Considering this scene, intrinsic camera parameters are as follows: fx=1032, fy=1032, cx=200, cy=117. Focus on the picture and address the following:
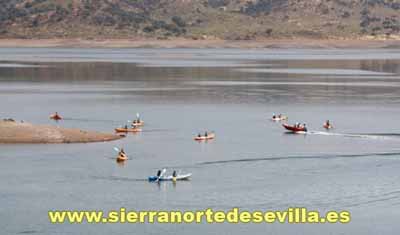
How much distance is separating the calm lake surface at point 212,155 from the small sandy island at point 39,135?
133 centimetres

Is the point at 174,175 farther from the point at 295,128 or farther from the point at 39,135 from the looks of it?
the point at 295,128

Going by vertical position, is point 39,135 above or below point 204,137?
above

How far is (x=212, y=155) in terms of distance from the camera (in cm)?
5822

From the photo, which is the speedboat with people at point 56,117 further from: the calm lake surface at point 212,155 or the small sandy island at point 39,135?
the small sandy island at point 39,135

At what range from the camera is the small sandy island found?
61.8 m

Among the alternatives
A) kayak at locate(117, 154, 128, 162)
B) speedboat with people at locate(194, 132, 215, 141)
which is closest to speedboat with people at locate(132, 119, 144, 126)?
speedboat with people at locate(194, 132, 215, 141)

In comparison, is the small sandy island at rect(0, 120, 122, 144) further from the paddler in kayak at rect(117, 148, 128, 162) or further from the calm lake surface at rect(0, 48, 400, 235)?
the paddler in kayak at rect(117, 148, 128, 162)

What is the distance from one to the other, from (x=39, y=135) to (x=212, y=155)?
37.0 feet

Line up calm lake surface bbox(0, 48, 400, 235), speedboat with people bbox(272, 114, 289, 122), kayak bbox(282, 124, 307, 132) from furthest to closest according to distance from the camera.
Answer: speedboat with people bbox(272, 114, 289, 122) → kayak bbox(282, 124, 307, 132) → calm lake surface bbox(0, 48, 400, 235)

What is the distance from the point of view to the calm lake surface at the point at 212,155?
43250 mm

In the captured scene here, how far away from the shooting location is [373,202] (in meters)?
44.6

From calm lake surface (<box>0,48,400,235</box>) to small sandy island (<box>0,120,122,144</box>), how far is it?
1332 mm

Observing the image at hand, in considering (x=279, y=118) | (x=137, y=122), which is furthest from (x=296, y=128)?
(x=137, y=122)

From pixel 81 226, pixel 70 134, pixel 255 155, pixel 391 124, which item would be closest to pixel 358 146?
pixel 255 155
